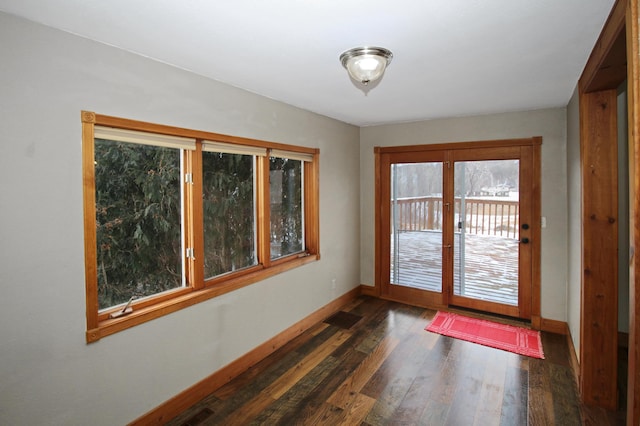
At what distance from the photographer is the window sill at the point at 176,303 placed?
6.63ft

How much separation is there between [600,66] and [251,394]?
3.15 m

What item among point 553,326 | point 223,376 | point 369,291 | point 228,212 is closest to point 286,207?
point 228,212

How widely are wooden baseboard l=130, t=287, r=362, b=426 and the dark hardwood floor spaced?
2.4 inches

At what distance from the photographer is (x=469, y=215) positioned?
4160mm

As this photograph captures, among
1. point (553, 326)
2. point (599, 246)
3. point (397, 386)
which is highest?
point (599, 246)

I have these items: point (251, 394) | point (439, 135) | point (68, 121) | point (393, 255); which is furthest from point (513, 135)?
A: point (68, 121)

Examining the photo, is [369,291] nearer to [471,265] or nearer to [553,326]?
[471,265]

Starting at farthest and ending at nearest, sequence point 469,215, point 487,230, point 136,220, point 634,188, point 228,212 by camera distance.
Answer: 1. point 469,215
2. point 487,230
3. point 228,212
4. point 136,220
5. point 634,188

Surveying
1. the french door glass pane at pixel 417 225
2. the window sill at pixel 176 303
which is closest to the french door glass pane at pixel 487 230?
the french door glass pane at pixel 417 225

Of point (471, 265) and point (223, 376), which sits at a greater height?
point (471, 265)

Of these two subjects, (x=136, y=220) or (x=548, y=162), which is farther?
(x=548, y=162)

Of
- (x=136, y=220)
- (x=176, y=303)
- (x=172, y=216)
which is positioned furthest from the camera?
(x=172, y=216)

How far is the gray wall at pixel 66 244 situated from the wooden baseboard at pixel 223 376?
55 millimetres

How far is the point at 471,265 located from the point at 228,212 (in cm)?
298
